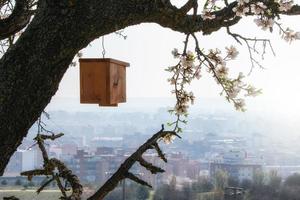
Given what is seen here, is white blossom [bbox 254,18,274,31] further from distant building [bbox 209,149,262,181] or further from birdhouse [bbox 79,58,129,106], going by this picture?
distant building [bbox 209,149,262,181]

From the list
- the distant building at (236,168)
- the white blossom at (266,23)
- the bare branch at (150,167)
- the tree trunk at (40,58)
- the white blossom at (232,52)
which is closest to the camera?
the tree trunk at (40,58)

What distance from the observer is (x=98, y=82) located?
10.7 feet

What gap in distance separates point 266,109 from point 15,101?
605 feet

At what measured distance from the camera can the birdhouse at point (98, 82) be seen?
322 centimetres

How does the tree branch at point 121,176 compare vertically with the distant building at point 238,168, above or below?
above

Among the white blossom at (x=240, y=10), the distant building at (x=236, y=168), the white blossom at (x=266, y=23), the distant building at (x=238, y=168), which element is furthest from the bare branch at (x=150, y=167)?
the distant building at (x=238, y=168)

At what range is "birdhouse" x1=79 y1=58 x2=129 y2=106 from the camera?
3221mm

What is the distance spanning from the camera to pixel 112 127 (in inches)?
4808

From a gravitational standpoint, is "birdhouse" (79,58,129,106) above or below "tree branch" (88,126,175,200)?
above

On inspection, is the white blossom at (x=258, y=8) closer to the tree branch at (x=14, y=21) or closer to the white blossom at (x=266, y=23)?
the white blossom at (x=266, y=23)

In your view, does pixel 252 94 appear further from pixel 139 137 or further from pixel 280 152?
pixel 280 152

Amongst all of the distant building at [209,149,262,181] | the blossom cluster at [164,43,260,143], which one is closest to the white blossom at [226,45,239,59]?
the blossom cluster at [164,43,260,143]

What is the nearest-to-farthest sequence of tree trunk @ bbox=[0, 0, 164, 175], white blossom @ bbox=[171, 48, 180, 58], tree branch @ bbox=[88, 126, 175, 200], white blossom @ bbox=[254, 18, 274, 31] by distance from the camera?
tree trunk @ bbox=[0, 0, 164, 175], tree branch @ bbox=[88, 126, 175, 200], white blossom @ bbox=[254, 18, 274, 31], white blossom @ bbox=[171, 48, 180, 58]

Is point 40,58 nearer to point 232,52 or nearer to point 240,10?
point 240,10
